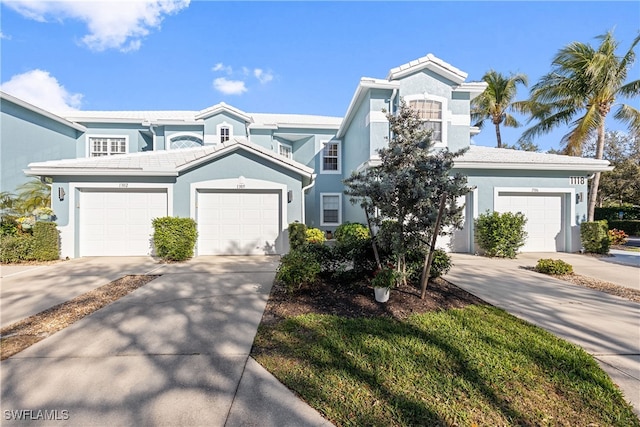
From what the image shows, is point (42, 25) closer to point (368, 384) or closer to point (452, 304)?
point (368, 384)

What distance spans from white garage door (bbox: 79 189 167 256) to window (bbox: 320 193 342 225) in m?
8.16

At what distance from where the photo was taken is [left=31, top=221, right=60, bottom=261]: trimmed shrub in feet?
26.0

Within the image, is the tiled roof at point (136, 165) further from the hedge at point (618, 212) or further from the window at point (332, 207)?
the hedge at point (618, 212)

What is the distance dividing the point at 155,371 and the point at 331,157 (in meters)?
13.9

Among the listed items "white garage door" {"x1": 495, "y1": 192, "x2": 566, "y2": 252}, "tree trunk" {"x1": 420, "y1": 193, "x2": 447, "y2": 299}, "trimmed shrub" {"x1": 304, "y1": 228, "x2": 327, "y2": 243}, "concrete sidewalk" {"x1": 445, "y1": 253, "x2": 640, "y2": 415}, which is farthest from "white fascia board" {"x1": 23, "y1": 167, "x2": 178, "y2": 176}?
"white garage door" {"x1": 495, "y1": 192, "x2": 566, "y2": 252}

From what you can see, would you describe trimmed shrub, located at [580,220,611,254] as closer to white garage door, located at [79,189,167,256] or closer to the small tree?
the small tree

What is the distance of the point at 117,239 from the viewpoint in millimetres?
9008

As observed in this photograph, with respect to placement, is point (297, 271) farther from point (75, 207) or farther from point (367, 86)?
point (75, 207)

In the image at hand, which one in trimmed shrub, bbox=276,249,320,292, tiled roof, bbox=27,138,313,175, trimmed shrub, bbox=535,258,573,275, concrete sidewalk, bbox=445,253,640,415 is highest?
tiled roof, bbox=27,138,313,175

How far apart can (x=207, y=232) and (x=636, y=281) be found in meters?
11.3

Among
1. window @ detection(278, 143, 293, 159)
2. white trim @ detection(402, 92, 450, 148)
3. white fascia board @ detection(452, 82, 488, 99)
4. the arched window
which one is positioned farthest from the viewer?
window @ detection(278, 143, 293, 159)

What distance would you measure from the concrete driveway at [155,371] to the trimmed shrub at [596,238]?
37.8 ft

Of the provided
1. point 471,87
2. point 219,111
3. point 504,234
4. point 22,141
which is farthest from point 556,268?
point 22,141

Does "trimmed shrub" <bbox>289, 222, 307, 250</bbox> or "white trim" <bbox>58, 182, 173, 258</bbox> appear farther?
"white trim" <bbox>58, 182, 173, 258</bbox>
